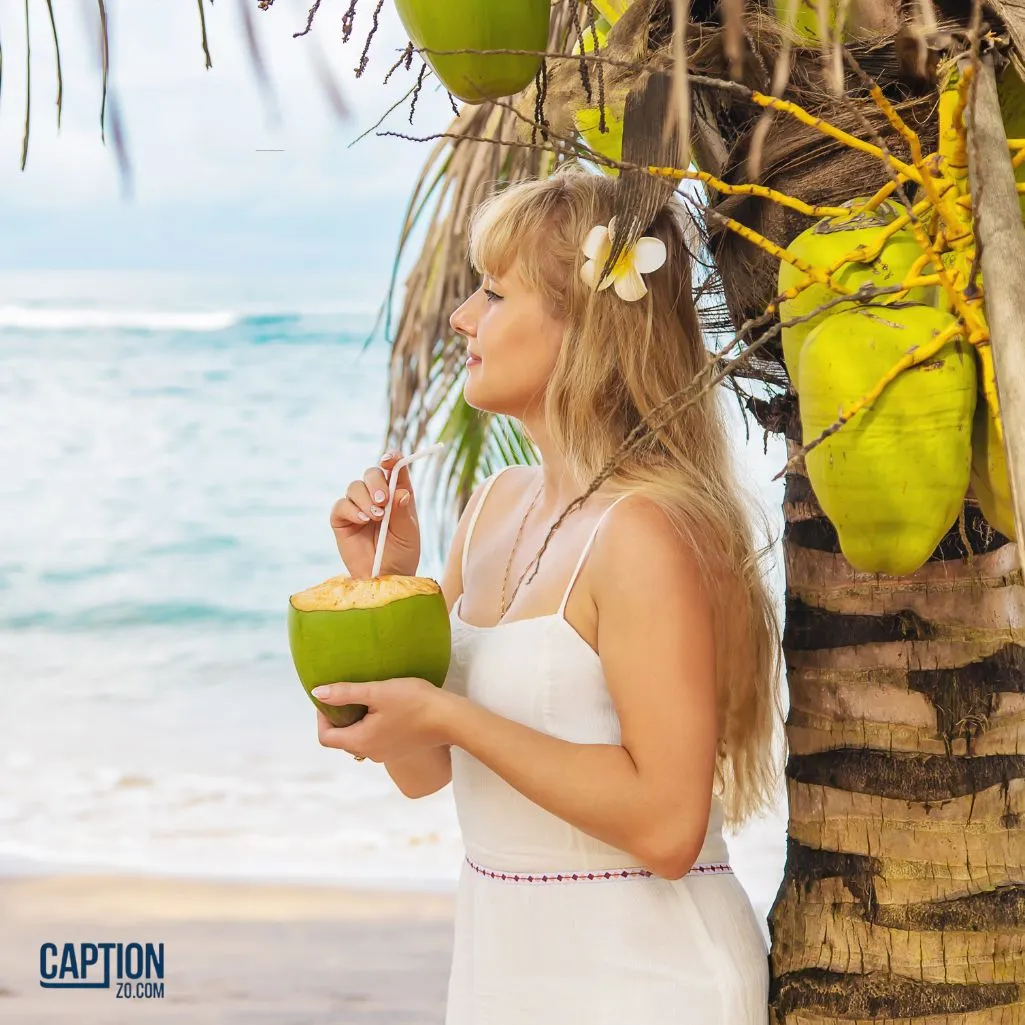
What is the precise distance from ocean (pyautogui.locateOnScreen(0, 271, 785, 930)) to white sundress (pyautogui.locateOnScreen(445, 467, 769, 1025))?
3.90 m

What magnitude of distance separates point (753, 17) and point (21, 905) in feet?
16.3

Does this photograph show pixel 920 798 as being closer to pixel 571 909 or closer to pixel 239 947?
pixel 571 909

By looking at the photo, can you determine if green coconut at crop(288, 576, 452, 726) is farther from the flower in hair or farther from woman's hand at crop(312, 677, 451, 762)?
the flower in hair

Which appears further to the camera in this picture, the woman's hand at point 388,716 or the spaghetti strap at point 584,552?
the spaghetti strap at point 584,552

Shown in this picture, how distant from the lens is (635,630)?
1.38 meters

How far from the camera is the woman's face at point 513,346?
5.17 feet

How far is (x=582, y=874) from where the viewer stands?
147cm

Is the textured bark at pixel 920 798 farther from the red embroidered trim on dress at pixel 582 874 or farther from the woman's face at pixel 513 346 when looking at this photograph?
the woman's face at pixel 513 346

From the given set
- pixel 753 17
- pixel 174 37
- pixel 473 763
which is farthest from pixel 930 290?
pixel 473 763

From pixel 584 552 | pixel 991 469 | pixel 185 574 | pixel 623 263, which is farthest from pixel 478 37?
pixel 185 574

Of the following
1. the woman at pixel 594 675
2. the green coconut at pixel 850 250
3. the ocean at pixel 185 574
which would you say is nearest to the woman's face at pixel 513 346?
the woman at pixel 594 675

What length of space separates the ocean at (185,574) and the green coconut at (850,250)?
14.9 feet

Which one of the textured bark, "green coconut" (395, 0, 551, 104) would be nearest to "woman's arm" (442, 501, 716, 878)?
the textured bark

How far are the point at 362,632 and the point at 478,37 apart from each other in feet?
1.89
